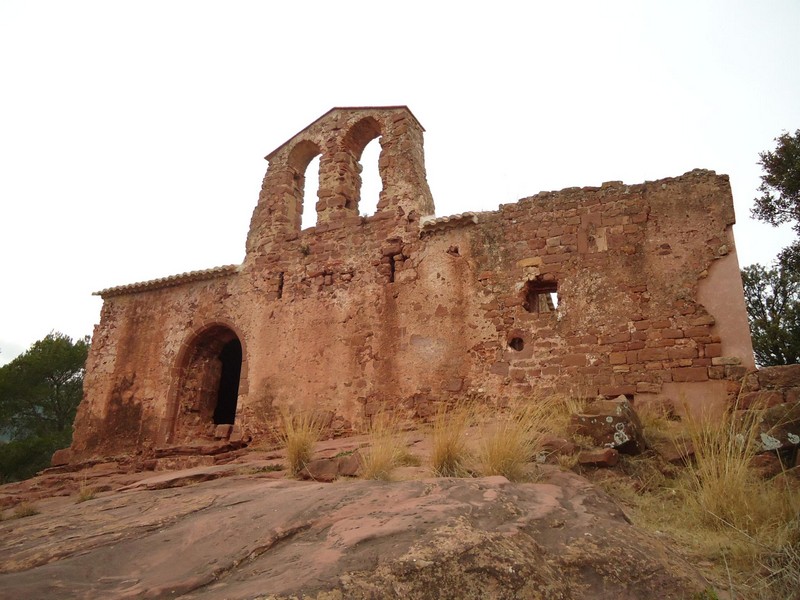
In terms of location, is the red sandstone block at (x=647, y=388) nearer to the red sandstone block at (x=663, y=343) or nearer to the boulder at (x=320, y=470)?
the red sandstone block at (x=663, y=343)

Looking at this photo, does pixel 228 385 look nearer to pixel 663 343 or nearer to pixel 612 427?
pixel 663 343

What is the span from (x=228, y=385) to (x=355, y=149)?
6006 mm

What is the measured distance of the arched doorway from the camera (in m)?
10.9

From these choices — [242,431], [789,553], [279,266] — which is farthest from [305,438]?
[279,266]

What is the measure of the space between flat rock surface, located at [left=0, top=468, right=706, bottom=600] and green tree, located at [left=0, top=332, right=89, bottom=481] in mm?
20323

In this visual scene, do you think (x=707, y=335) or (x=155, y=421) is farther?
(x=155, y=421)

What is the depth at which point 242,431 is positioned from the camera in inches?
397

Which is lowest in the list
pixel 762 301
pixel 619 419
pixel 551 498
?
pixel 551 498

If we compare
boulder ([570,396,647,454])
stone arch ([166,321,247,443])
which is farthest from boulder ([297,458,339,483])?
stone arch ([166,321,247,443])

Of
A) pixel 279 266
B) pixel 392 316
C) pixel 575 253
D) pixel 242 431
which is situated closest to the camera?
pixel 575 253

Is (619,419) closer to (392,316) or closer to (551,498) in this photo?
(551,498)

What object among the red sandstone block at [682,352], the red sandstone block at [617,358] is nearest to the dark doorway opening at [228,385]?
the red sandstone block at [617,358]

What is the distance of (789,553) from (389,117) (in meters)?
9.56

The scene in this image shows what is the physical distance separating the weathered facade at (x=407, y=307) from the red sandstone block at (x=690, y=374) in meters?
0.01
